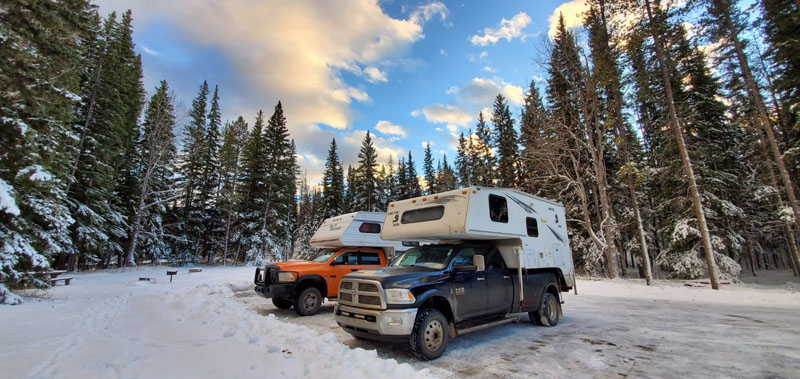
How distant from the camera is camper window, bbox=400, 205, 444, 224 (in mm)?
6703

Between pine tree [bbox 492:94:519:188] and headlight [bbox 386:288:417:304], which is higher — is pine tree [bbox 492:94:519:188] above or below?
above

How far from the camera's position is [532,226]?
25.3 ft

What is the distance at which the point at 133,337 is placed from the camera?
543cm

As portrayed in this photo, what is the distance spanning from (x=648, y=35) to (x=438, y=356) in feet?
58.0

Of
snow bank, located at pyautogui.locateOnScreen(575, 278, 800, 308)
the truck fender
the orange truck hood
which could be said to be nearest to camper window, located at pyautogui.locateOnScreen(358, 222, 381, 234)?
→ the orange truck hood

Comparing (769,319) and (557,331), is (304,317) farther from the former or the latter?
(769,319)

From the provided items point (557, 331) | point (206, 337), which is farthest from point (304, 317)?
point (557, 331)

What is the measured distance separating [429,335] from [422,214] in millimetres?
2674

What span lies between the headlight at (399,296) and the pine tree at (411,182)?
3753cm

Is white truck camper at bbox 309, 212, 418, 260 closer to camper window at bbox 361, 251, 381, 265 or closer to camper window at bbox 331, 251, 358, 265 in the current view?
camper window at bbox 361, 251, 381, 265

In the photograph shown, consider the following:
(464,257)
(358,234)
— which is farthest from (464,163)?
(464,257)

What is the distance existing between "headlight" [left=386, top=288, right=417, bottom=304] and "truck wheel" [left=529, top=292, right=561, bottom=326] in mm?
3989

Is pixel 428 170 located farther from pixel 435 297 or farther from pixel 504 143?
pixel 435 297

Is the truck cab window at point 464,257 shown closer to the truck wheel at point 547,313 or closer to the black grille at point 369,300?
the black grille at point 369,300
